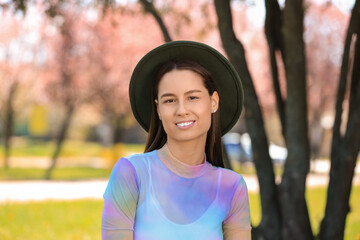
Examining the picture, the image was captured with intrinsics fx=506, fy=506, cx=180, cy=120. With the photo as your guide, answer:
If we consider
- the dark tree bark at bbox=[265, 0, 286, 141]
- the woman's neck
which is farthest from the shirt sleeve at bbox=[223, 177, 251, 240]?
the dark tree bark at bbox=[265, 0, 286, 141]

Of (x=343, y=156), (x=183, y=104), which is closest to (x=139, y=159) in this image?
(x=183, y=104)

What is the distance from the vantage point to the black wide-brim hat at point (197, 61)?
84.0 inches

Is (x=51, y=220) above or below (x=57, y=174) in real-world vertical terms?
above

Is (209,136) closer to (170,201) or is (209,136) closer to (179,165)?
(179,165)

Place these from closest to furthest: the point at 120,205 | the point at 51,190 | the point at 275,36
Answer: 1. the point at 120,205
2. the point at 275,36
3. the point at 51,190

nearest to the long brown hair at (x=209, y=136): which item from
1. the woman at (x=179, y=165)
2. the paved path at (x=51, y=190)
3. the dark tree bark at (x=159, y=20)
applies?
the woman at (x=179, y=165)

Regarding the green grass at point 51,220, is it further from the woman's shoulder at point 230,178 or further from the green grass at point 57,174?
the green grass at point 57,174

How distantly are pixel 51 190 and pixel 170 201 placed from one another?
39.6ft

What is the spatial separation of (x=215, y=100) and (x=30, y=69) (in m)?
21.8

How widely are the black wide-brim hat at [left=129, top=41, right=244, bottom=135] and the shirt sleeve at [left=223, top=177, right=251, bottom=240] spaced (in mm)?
395

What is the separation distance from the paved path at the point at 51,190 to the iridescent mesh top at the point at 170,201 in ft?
31.3

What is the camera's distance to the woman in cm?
196

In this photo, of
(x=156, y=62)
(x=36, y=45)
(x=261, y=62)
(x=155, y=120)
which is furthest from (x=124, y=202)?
(x=261, y=62)

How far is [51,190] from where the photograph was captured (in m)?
13.5
